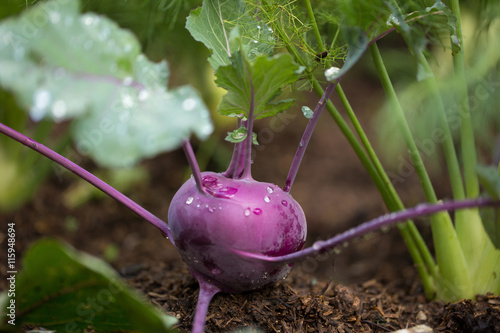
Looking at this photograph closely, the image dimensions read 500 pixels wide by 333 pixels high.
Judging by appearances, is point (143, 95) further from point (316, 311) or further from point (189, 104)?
point (316, 311)

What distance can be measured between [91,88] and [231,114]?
19 cm

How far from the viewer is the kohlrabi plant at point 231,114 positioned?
35 centimetres

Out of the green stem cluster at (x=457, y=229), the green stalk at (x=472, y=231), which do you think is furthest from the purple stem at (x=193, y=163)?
the green stalk at (x=472, y=231)

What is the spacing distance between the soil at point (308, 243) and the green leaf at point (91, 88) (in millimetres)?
272

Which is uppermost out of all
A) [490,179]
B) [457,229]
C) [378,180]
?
[490,179]

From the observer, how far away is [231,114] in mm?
510

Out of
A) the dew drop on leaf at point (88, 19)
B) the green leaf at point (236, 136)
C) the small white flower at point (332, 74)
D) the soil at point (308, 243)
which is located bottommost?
the soil at point (308, 243)

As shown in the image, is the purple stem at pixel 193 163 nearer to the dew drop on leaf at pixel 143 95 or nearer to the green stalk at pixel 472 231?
the dew drop on leaf at pixel 143 95

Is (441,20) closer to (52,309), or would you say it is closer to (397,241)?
(52,309)

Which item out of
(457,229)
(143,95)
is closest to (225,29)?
(143,95)

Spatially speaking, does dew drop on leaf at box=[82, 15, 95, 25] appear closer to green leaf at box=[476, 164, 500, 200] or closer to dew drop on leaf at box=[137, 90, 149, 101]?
dew drop on leaf at box=[137, 90, 149, 101]

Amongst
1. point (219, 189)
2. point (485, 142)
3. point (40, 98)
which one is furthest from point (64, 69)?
point (485, 142)

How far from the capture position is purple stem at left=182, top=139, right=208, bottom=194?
406 millimetres

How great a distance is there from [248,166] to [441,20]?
28 cm
